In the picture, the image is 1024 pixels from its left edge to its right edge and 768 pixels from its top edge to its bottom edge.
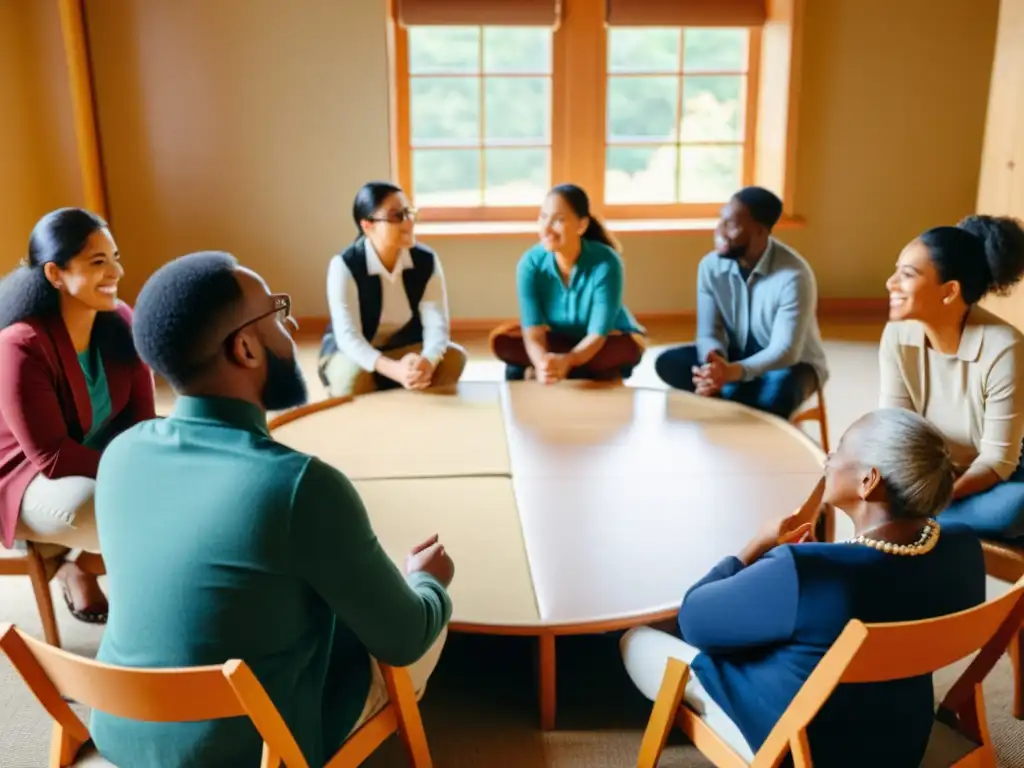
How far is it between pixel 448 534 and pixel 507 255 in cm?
362

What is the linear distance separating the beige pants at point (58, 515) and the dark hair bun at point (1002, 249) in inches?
83.7

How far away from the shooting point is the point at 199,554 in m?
1.41

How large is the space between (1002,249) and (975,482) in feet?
1.77

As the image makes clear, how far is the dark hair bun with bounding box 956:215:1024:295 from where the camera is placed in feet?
7.79

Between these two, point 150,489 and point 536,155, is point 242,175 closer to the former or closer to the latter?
point 536,155

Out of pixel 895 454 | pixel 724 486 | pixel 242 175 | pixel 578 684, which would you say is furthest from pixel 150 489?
pixel 242 175

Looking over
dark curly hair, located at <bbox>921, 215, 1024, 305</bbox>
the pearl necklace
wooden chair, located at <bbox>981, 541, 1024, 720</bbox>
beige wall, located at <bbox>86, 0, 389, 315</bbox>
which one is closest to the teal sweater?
the pearl necklace

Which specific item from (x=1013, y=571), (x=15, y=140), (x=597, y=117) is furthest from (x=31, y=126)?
(x=1013, y=571)

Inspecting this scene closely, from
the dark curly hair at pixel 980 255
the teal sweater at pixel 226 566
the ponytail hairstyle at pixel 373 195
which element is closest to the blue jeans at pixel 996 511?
the dark curly hair at pixel 980 255

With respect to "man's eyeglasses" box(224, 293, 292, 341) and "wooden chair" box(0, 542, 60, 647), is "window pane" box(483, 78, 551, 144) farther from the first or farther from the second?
"man's eyeglasses" box(224, 293, 292, 341)

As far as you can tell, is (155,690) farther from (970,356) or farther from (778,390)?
(778,390)

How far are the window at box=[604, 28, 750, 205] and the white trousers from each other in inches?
165

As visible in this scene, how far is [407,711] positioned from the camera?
1.75 metres

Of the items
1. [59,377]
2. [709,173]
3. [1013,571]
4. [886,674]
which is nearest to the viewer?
[886,674]
